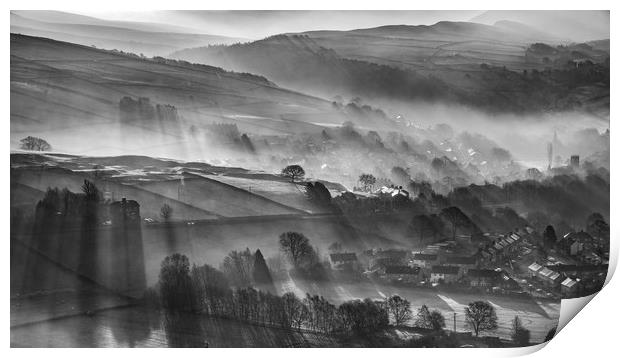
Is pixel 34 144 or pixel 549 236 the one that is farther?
pixel 549 236

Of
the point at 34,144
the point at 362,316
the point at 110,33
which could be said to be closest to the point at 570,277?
the point at 362,316

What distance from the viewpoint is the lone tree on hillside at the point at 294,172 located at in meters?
3.12

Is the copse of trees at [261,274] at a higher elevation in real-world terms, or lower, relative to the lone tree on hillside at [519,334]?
higher

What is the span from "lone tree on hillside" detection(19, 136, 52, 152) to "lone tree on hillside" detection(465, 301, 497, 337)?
1910 millimetres

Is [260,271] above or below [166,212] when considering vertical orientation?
below

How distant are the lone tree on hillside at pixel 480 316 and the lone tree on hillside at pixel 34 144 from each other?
1.91m

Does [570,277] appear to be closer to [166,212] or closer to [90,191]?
[166,212]

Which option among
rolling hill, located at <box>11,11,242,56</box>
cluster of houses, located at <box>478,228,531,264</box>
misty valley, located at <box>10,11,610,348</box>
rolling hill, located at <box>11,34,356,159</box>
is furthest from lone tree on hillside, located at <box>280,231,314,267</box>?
rolling hill, located at <box>11,11,242,56</box>

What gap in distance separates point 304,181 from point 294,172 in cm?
6

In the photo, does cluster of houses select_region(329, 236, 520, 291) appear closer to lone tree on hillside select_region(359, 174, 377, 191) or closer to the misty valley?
the misty valley

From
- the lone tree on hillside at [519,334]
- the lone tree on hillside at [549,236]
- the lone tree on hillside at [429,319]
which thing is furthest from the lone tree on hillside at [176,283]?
the lone tree on hillside at [549,236]

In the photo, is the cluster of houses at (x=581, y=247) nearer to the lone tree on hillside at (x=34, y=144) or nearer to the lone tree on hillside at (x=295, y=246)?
the lone tree on hillside at (x=295, y=246)

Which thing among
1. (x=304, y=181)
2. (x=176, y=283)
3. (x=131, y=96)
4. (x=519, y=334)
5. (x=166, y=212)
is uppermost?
(x=131, y=96)

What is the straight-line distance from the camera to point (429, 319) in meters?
3.08
